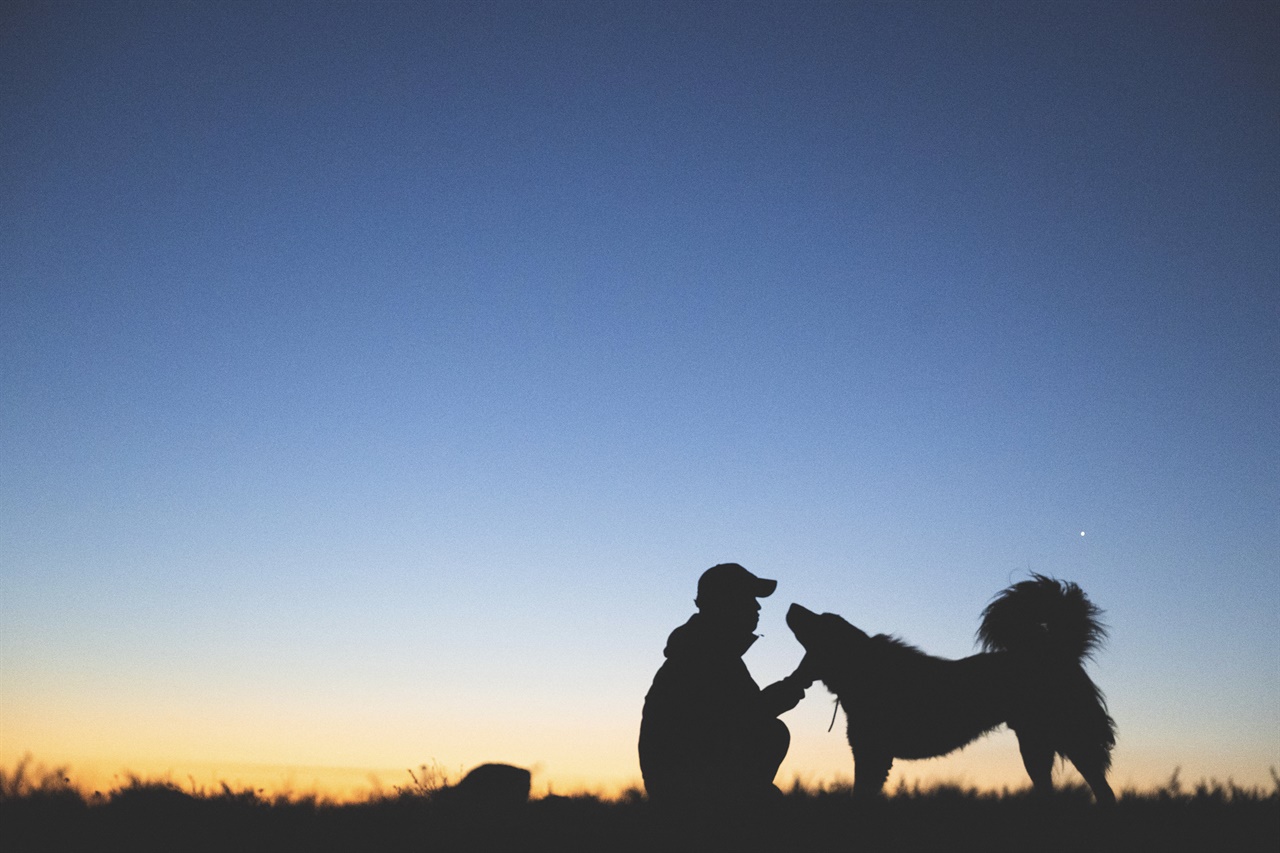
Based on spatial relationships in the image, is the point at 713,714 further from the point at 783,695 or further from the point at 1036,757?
the point at 1036,757

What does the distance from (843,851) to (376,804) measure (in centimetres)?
320

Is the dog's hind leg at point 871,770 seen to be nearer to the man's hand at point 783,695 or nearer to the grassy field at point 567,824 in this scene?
the grassy field at point 567,824

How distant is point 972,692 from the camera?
7934 mm

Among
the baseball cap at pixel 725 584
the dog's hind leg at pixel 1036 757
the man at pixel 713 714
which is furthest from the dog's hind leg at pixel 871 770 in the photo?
the baseball cap at pixel 725 584

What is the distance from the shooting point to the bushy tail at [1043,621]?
8.13 m

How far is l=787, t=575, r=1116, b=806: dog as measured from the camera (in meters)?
7.64

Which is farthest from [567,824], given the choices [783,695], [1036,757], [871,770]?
[1036,757]

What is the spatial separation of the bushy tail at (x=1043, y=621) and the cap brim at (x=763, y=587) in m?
4.05

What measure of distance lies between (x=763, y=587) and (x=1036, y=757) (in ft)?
13.9

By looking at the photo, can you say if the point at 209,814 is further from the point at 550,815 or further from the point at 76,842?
the point at 550,815

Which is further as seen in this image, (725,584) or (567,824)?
(725,584)

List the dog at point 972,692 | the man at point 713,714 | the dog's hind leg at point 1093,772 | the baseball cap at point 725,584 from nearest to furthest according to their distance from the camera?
the man at point 713,714 → the baseball cap at point 725,584 → the dog's hind leg at point 1093,772 → the dog at point 972,692

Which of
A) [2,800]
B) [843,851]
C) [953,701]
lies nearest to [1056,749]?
[953,701]

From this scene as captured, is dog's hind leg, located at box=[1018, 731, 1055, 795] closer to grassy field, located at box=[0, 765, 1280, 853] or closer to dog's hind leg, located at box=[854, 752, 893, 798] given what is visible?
dog's hind leg, located at box=[854, 752, 893, 798]
